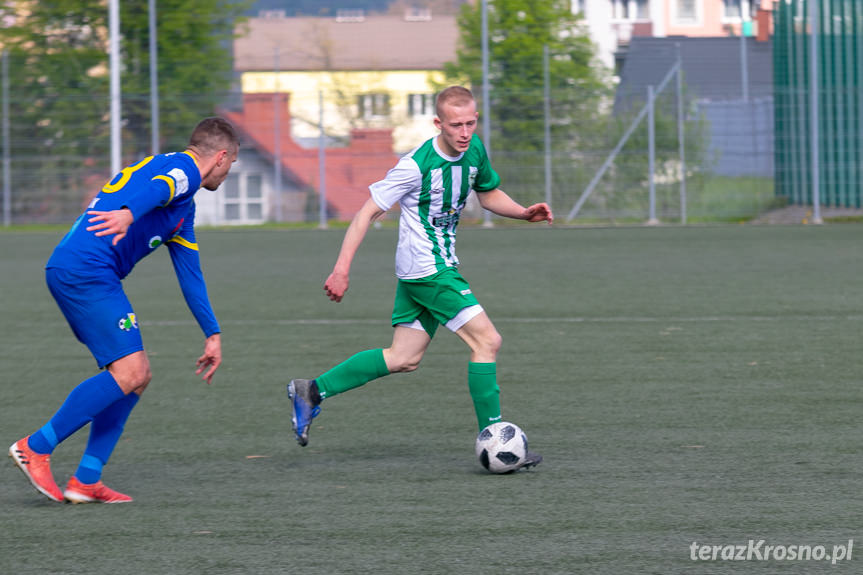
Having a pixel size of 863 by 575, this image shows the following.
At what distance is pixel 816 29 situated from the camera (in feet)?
78.8

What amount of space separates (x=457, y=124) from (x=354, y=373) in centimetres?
115

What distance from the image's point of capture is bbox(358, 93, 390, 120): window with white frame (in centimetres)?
2458

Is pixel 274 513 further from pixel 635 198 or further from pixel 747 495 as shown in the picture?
pixel 635 198

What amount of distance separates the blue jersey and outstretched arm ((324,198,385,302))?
612mm

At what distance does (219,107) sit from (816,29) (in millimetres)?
11523

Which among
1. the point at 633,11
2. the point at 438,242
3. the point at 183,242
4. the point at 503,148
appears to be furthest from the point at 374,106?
the point at 183,242

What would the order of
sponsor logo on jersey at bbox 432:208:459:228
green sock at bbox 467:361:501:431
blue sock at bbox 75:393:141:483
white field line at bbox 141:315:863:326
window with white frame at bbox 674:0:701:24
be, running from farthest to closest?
window with white frame at bbox 674:0:701:24 → white field line at bbox 141:315:863:326 → sponsor logo on jersey at bbox 432:208:459:228 → green sock at bbox 467:361:501:431 → blue sock at bbox 75:393:141:483

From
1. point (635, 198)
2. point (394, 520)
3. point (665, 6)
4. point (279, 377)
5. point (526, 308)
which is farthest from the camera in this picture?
point (665, 6)

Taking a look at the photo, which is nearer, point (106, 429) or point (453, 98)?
point (106, 429)

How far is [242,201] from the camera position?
24.4 meters

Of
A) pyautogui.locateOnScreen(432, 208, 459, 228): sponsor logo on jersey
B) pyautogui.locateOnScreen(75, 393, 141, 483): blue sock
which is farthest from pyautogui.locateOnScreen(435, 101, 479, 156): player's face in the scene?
pyautogui.locateOnScreen(75, 393, 141, 483): blue sock

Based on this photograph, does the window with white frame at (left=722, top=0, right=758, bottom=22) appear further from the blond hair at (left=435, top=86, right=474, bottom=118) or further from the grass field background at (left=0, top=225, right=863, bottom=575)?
the blond hair at (left=435, top=86, right=474, bottom=118)

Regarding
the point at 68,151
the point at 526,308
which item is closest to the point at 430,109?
the point at 68,151

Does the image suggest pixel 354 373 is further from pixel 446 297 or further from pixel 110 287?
pixel 110 287
